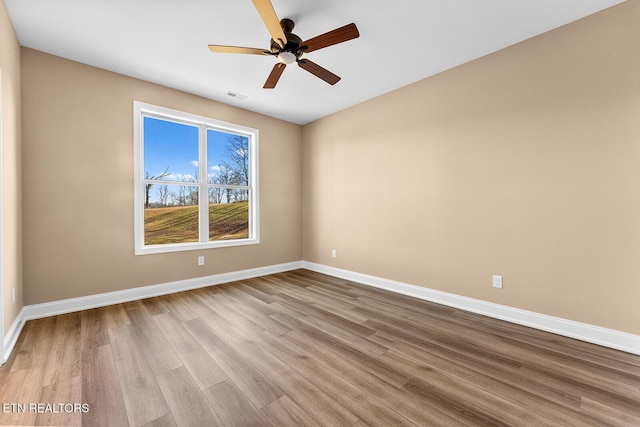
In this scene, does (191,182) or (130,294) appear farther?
(191,182)

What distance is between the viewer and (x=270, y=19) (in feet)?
6.43

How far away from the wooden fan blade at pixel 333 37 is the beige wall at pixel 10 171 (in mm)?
2379

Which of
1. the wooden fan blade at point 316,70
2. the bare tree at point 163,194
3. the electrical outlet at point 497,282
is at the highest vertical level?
the wooden fan blade at point 316,70

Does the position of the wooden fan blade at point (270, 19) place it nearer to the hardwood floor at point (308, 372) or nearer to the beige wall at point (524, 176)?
the beige wall at point (524, 176)

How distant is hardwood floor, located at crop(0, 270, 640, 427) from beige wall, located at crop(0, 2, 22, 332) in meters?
0.46

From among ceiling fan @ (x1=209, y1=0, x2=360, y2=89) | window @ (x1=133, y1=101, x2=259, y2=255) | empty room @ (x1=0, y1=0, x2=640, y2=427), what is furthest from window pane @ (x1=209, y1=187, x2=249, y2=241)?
ceiling fan @ (x1=209, y1=0, x2=360, y2=89)

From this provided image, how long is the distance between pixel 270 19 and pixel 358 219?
114 inches

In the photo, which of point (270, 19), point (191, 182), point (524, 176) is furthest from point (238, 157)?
point (524, 176)

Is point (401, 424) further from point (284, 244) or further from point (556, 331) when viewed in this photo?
point (284, 244)

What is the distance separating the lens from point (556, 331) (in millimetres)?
2406

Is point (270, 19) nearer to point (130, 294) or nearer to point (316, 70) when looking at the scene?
point (316, 70)

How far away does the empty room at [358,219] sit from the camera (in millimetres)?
1685

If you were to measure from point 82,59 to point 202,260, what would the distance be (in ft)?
9.02

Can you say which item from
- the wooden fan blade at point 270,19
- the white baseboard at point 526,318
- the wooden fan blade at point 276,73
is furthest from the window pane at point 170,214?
the white baseboard at point 526,318
